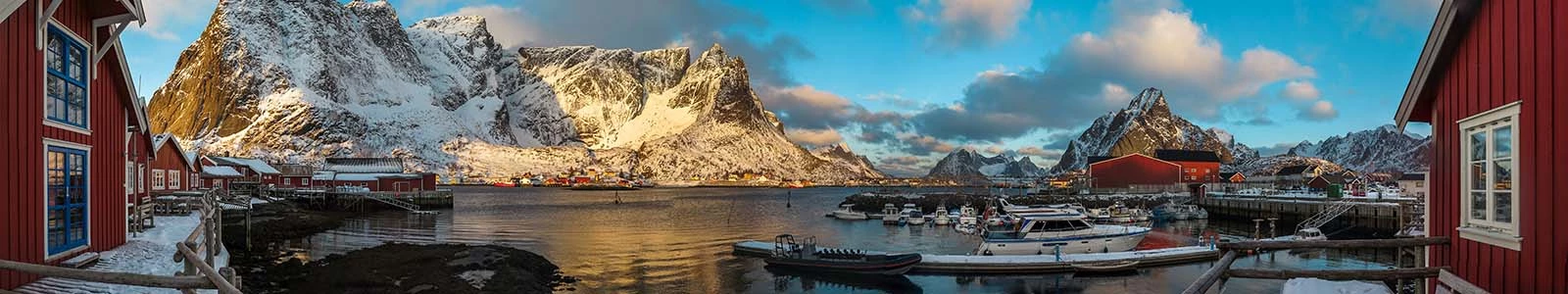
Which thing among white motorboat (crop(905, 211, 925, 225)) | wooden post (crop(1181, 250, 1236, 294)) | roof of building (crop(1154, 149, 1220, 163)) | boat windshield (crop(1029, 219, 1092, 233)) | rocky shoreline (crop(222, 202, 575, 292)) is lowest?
white motorboat (crop(905, 211, 925, 225))

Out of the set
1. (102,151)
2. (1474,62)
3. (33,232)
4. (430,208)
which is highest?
(1474,62)

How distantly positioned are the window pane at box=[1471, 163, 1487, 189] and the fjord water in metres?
19.1

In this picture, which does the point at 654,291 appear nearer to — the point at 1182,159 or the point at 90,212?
the point at 90,212

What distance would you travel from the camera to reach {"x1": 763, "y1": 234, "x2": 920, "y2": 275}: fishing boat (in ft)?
96.0

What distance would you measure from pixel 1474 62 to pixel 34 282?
16.7 metres

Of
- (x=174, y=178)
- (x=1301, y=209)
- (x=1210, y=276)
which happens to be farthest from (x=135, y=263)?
(x=1301, y=209)

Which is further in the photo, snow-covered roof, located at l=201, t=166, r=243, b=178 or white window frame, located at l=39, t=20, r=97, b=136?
snow-covered roof, located at l=201, t=166, r=243, b=178

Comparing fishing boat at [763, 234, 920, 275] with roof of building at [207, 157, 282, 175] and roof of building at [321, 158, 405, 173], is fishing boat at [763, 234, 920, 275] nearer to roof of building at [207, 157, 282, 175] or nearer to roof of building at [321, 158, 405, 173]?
roof of building at [207, 157, 282, 175]

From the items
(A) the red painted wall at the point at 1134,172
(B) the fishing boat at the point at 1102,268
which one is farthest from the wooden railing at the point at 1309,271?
(A) the red painted wall at the point at 1134,172

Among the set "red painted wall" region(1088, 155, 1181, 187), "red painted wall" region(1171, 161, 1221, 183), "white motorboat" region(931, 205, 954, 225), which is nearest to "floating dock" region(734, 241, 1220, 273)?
"white motorboat" region(931, 205, 954, 225)

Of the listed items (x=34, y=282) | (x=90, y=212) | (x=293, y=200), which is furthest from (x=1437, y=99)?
(x=293, y=200)

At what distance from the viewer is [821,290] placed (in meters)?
27.4

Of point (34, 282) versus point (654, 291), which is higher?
point (34, 282)

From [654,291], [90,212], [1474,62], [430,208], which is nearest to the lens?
[1474,62]
